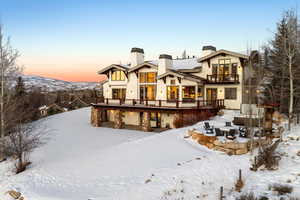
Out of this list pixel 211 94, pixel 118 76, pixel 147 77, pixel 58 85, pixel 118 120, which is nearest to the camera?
pixel 211 94

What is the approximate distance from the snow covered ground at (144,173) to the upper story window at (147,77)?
10.5m

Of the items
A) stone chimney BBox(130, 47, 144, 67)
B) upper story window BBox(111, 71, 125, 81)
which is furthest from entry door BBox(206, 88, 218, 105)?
upper story window BBox(111, 71, 125, 81)

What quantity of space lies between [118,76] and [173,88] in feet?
27.6

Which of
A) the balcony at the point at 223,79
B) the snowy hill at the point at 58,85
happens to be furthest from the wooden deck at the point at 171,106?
the snowy hill at the point at 58,85

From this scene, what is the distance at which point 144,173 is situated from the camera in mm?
10094

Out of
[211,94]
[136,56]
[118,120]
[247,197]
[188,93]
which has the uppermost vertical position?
[136,56]

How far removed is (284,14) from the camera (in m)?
15.2

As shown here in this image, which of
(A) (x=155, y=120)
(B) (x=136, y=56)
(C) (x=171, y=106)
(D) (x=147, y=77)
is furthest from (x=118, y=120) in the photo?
(B) (x=136, y=56)

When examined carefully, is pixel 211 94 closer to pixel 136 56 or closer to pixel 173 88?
pixel 173 88

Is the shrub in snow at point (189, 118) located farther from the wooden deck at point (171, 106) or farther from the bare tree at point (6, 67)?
the bare tree at point (6, 67)

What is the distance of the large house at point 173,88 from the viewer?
2047cm

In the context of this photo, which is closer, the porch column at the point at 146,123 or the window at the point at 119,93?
the porch column at the point at 146,123

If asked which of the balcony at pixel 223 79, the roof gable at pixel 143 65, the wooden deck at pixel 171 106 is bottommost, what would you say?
the wooden deck at pixel 171 106

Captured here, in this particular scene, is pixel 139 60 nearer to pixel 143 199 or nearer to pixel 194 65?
pixel 194 65
